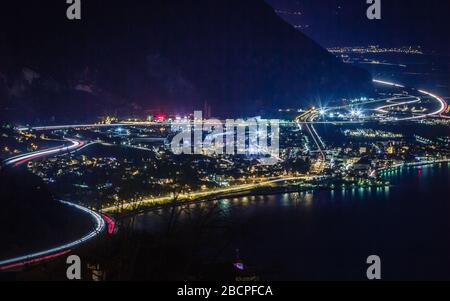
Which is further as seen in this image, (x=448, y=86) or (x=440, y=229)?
(x=448, y=86)

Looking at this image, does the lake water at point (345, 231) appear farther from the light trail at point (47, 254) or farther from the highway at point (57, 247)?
the light trail at point (47, 254)

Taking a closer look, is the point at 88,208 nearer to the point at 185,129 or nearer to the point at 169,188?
the point at 169,188

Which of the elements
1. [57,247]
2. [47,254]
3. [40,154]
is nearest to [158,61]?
[40,154]

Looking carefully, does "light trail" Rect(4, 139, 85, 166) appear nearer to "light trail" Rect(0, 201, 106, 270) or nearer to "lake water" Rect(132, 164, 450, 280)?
"lake water" Rect(132, 164, 450, 280)

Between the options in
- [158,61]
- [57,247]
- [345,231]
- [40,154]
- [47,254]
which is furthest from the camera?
[158,61]

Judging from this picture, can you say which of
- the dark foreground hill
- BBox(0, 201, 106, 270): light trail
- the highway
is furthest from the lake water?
the dark foreground hill

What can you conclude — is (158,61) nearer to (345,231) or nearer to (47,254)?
(345,231)
